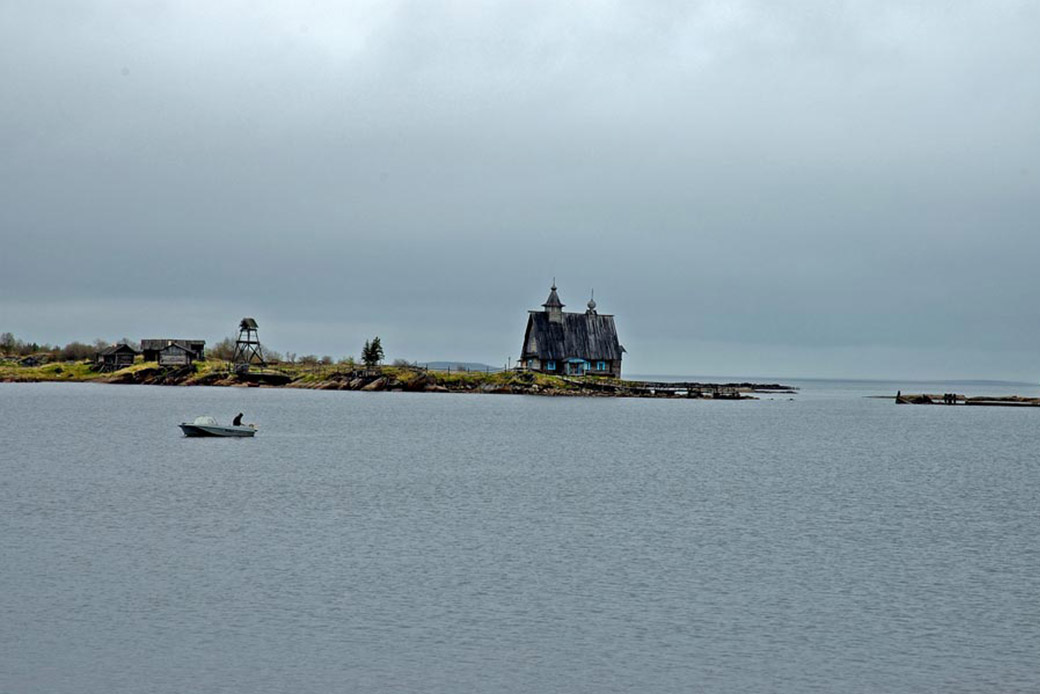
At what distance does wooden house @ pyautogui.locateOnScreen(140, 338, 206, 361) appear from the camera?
17750 cm

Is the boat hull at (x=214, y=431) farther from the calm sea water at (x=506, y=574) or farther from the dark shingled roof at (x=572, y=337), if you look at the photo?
the dark shingled roof at (x=572, y=337)

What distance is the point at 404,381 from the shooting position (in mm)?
163750

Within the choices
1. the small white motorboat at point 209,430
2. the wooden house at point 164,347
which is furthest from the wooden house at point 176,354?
the small white motorboat at point 209,430

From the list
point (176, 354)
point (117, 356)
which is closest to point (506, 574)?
point (176, 354)

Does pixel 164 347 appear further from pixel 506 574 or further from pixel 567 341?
pixel 506 574

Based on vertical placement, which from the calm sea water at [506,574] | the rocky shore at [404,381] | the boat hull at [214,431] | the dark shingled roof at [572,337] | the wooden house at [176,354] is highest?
the dark shingled roof at [572,337]

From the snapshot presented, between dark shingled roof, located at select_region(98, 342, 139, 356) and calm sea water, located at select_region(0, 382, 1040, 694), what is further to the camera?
dark shingled roof, located at select_region(98, 342, 139, 356)

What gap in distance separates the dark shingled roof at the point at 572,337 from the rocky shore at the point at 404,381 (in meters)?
3.63

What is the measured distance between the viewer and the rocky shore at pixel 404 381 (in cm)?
15093

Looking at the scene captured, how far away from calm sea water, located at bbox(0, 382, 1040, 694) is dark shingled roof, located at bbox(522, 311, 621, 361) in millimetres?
83014

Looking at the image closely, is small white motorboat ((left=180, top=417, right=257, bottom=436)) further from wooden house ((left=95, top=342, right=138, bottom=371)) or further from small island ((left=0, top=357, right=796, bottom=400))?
wooden house ((left=95, top=342, right=138, bottom=371))

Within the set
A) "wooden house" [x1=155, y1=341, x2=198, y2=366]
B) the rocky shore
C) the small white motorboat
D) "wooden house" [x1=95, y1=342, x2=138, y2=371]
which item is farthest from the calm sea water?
"wooden house" [x1=95, y1=342, x2=138, y2=371]

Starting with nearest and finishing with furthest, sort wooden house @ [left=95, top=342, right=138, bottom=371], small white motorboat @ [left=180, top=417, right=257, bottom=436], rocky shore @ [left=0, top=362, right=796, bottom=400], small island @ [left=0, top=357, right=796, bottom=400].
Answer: small white motorboat @ [left=180, top=417, right=257, bottom=436], rocky shore @ [left=0, top=362, right=796, bottom=400], small island @ [left=0, top=357, right=796, bottom=400], wooden house @ [left=95, top=342, right=138, bottom=371]

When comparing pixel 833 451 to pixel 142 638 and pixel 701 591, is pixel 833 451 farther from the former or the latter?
pixel 142 638
